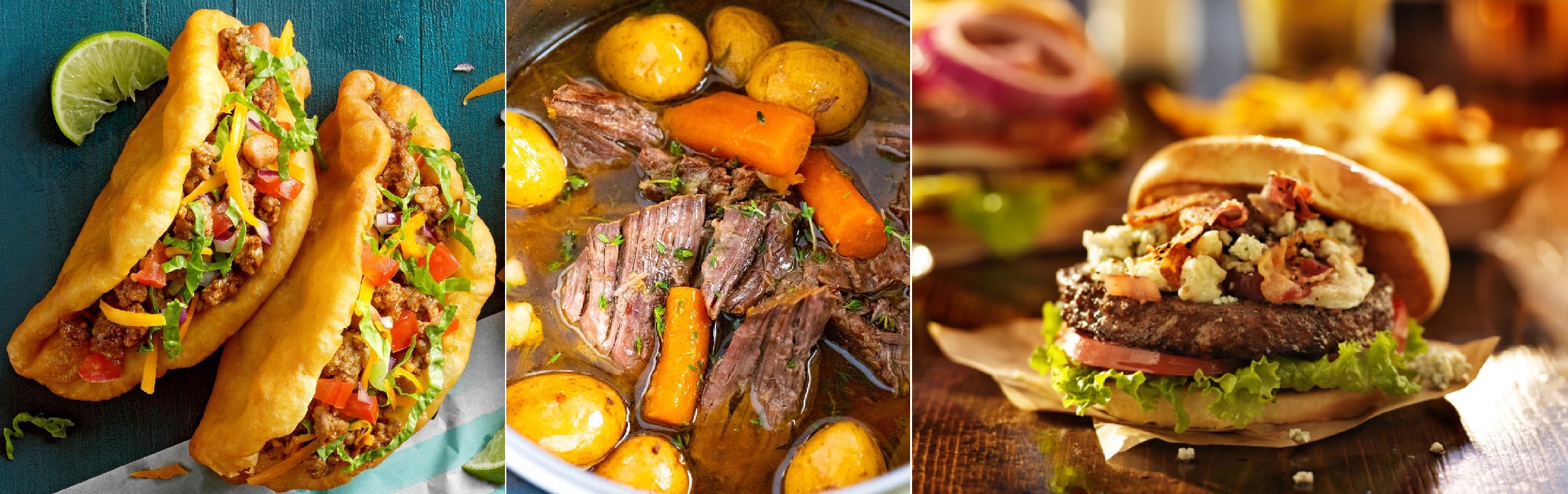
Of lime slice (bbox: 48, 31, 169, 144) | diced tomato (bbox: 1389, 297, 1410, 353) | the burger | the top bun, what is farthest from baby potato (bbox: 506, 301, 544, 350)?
diced tomato (bbox: 1389, 297, 1410, 353)

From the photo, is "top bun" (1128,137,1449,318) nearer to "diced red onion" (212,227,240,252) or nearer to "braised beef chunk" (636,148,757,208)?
"braised beef chunk" (636,148,757,208)

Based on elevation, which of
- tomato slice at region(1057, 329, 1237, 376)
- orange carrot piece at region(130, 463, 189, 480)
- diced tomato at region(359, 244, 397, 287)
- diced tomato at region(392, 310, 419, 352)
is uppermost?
diced tomato at region(359, 244, 397, 287)

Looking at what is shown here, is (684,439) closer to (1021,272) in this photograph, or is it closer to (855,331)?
(855,331)

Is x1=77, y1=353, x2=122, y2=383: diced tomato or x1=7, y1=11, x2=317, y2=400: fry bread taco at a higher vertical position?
x1=7, y1=11, x2=317, y2=400: fry bread taco

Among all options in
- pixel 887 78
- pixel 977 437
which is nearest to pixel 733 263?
pixel 887 78

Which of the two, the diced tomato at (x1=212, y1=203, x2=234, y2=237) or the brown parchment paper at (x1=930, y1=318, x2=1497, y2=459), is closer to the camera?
the diced tomato at (x1=212, y1=203, x2=234, y2=237)

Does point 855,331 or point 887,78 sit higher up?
point 887,78

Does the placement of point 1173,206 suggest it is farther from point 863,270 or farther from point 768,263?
point 768,263
